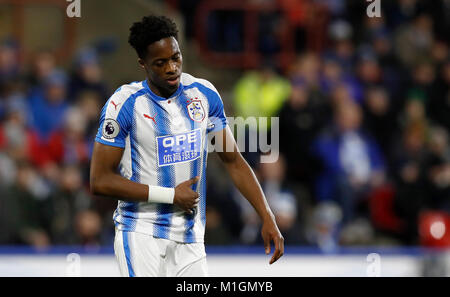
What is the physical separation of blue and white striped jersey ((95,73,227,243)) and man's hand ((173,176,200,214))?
0.12m

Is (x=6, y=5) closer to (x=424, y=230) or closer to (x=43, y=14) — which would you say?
(x=43, y=14)

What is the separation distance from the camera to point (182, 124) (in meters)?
5.26

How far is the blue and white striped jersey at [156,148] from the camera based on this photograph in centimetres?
518

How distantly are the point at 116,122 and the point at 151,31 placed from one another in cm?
54

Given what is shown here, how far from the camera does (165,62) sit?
5.09m

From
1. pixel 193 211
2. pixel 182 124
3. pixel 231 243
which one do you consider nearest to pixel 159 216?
pixel 193 211

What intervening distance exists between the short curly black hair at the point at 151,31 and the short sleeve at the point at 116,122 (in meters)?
0.30
